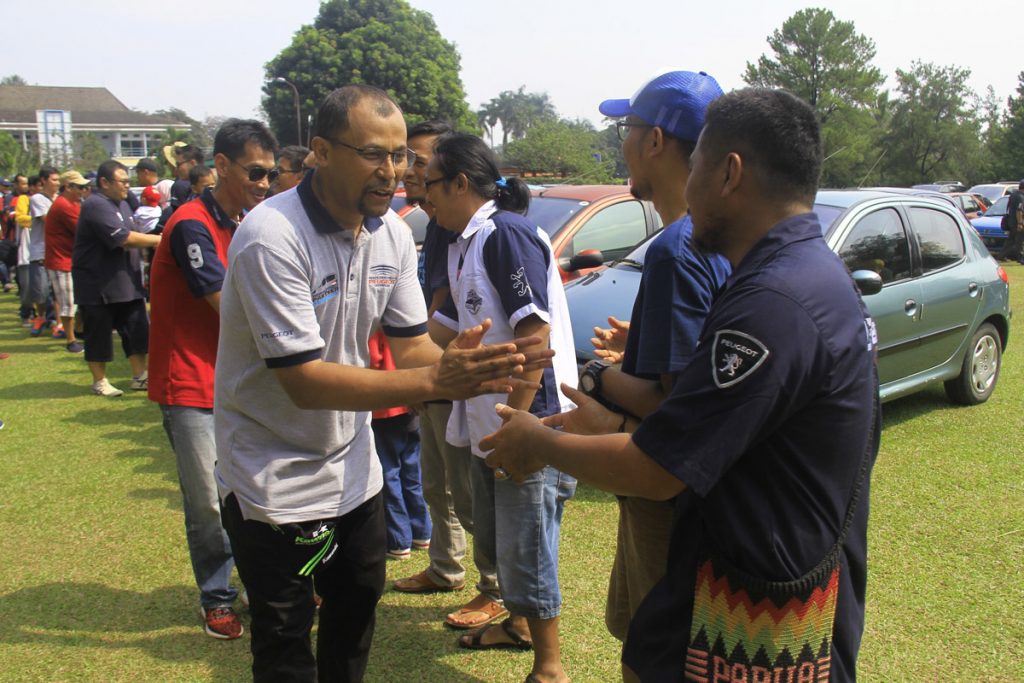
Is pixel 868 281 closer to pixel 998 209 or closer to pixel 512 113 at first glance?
pixel 998 209

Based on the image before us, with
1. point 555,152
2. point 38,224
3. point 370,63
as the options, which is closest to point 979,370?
point 38,224

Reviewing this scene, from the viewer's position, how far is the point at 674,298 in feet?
6.88

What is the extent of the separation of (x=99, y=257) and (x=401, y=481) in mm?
5044

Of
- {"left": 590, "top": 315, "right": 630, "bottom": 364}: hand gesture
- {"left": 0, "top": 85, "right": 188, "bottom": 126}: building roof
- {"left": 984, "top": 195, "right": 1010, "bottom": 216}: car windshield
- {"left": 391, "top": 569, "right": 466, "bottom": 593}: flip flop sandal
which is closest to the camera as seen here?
{"left": 590, "top": 315, "right": 630, "bottom": 364}: hand gesture

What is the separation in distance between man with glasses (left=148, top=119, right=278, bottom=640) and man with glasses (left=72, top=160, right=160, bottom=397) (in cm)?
463

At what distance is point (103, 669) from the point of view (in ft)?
11.9

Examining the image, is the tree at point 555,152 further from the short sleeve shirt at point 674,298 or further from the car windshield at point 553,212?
the short sleeve shirt at point 674,298

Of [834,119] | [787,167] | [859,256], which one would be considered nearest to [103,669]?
[787,167]

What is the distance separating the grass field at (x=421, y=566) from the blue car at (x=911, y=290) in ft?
1.66

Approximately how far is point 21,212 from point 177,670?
11143 mm

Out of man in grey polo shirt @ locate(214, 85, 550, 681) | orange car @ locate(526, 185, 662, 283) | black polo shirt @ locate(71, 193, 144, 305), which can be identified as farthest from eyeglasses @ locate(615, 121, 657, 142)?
black polo shirt @ locate(71, 193, 144, 305)

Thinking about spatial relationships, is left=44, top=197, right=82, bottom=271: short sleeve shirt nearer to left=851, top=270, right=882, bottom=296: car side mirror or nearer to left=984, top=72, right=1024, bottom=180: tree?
left=851, top=270, right=882, bottom=296: car side mirror

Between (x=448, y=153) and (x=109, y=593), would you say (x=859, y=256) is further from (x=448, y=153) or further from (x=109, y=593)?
(x=109, y=593)

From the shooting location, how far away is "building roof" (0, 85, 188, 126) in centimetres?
9481
